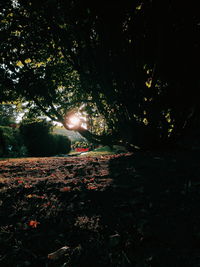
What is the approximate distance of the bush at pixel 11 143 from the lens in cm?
1425

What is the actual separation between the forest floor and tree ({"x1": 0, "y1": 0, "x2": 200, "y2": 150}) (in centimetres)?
274

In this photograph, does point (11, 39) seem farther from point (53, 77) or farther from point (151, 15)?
point (151, 15)

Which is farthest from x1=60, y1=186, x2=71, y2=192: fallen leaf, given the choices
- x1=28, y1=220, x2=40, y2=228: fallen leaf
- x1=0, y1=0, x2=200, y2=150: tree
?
x1=0, y1=0, x2=200, y2=150: tree

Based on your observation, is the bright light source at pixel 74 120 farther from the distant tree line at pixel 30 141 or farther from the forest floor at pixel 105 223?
the distant tree line at pixel 30 141

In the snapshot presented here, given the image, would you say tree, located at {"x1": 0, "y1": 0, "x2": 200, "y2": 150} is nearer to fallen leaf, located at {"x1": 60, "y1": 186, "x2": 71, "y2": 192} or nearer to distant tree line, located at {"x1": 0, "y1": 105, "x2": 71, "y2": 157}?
fallen leaf, located at {"x1": 60, "y1": 186, "x2": 71, "y2": 192}

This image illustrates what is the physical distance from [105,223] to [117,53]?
4.44 m

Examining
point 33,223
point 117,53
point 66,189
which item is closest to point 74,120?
point 117,53

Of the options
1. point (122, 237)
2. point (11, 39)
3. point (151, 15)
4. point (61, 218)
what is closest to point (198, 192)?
point (122, 237)

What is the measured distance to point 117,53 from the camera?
4828mm

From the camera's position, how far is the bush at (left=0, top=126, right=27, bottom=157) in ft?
46.8

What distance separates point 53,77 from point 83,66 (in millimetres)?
1086

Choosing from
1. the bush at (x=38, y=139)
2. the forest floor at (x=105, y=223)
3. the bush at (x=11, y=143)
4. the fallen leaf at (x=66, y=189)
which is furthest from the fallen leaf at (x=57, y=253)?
the bush at (x=38, y=139)

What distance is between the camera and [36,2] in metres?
3.68

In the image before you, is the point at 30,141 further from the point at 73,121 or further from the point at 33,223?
the point at 33,223
